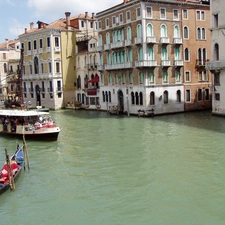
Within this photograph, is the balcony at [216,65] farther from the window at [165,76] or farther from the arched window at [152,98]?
the arched window at [152,98]

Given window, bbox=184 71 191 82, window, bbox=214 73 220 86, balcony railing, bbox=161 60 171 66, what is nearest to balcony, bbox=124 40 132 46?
balcony railing, bbox=161 60 171 66

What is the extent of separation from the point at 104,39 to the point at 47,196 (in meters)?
22.6

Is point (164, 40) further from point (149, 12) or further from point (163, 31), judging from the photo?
point (149, 12)

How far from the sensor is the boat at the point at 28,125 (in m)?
19.1

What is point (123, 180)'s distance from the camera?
1220cm

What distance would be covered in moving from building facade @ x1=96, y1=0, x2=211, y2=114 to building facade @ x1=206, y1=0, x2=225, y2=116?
401cm

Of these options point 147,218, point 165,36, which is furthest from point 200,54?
point 147,218

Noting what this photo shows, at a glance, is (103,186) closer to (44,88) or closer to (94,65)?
(94,65)

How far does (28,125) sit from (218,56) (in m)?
13.6

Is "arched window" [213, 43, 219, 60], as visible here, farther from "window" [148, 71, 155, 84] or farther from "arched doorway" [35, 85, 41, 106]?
"arched doorway" [35, 85, 41, 106]

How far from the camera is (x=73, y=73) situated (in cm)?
3853

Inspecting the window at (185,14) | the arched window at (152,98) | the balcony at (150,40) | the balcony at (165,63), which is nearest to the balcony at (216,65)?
the balcony at (165,63)

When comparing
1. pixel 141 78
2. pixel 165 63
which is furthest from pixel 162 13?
pixel 141 78

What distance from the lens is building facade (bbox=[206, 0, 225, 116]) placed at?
24.8 meters
